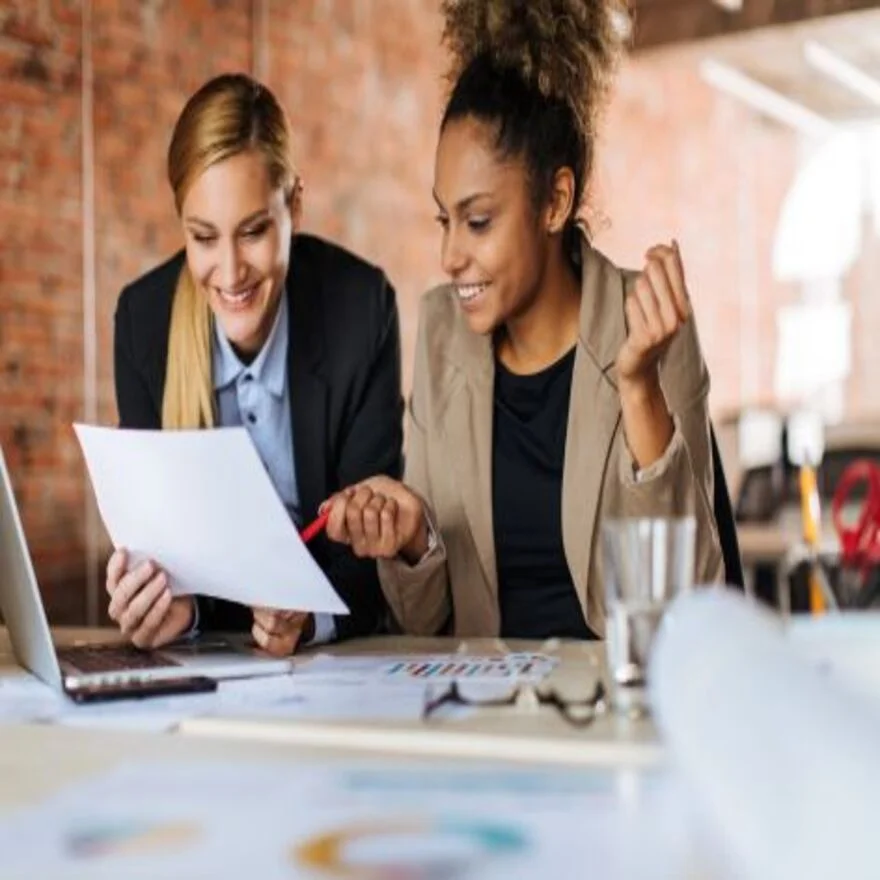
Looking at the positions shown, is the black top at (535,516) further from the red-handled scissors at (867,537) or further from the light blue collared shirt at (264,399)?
the red-handled scissors at (867,537)

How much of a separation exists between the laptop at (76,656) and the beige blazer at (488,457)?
36cm

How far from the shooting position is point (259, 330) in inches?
78.9

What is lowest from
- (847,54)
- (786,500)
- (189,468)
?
(786,500)

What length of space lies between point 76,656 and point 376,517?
14.1 inches

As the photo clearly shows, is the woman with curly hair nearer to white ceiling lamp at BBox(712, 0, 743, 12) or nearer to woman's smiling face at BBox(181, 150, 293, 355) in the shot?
woman's smiling face at BBox(181, 150, 293, 355)

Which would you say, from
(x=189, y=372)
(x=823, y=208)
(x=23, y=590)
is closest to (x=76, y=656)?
(x=23, y=590)

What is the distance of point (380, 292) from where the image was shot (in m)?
2.12

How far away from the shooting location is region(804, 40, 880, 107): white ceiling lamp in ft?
28.5

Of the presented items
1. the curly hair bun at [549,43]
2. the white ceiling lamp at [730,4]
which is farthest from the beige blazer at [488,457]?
the white ceiling lamp at [730,4]

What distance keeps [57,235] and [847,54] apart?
20.0ft

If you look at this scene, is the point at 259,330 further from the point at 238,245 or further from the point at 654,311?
the point at 654,311

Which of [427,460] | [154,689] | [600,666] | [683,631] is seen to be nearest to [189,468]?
[154,689]

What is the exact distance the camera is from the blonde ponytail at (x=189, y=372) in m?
1.95

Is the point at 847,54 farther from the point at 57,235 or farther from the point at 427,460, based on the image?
the point at 427,460
